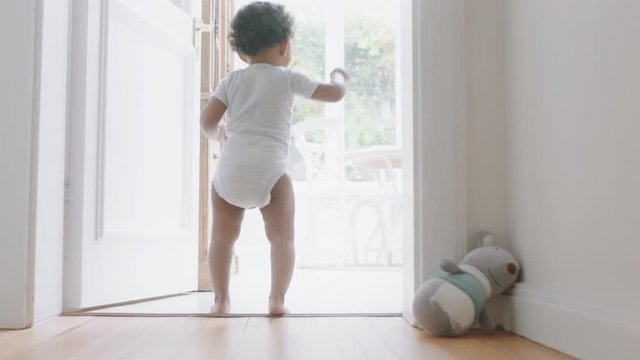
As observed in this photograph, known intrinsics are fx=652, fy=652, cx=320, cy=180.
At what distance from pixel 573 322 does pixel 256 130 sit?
1.00 metres

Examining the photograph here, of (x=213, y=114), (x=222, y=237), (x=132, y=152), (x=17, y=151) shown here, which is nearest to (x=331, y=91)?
(x=213, y=114)

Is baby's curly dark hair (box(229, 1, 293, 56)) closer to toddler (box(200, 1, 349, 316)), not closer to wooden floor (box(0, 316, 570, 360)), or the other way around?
toddler (box(200, 1, 349, 316))

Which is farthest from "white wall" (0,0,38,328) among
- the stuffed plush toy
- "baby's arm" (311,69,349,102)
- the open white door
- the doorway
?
the doorway

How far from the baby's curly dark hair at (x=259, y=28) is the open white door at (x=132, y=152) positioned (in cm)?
33

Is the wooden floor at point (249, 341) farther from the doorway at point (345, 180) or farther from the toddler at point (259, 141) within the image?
the doorway at point (345, 180)

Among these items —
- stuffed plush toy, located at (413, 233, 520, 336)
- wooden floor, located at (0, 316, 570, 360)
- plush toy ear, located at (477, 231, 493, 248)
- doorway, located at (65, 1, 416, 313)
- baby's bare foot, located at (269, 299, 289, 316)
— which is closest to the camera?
wooden floor, located at (0, 316, 570, 360)

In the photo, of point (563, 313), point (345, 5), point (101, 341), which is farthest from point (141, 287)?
point (345, 5)

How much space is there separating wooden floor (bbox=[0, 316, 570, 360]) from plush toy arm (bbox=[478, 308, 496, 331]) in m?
0.03

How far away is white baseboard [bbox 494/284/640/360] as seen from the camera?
0.95 meters

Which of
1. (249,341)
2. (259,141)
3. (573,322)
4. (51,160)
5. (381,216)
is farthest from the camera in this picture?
(381,216)

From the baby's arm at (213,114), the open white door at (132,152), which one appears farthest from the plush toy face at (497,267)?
the open white door at (132,152)

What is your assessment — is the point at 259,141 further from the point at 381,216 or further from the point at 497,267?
the point at 381,216

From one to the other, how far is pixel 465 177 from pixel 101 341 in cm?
85

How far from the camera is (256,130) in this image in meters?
1.80
